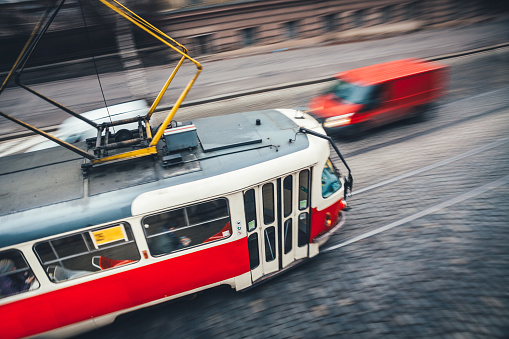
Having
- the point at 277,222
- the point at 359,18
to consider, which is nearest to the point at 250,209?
the point at 277,222

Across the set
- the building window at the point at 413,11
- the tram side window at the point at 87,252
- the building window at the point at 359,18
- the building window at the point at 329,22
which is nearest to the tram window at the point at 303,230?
the tram side window at the point at 87,252

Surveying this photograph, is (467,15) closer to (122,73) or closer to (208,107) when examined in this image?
(208,107)

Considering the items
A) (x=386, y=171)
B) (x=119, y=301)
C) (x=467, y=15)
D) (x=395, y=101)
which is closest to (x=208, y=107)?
(x=395, y=101)

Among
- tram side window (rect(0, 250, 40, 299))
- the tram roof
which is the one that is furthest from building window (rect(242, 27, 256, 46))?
tram side window (rect(0, 250, 40, 299))

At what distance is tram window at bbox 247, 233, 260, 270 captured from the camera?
471cm

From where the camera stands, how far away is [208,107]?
14383mm

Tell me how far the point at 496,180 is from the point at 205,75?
15503mm

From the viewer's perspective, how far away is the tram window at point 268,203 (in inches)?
177

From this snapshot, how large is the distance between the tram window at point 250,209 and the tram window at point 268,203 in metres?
0.17

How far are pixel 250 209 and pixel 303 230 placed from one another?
4.01ft

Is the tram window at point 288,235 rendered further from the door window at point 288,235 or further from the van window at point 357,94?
the van window at point 357,94

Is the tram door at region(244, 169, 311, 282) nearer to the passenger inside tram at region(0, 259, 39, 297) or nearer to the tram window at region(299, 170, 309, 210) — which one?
the tram window at region(299, 170, 309, 210)

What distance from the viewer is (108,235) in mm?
3930

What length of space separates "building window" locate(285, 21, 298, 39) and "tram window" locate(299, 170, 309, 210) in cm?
2129
